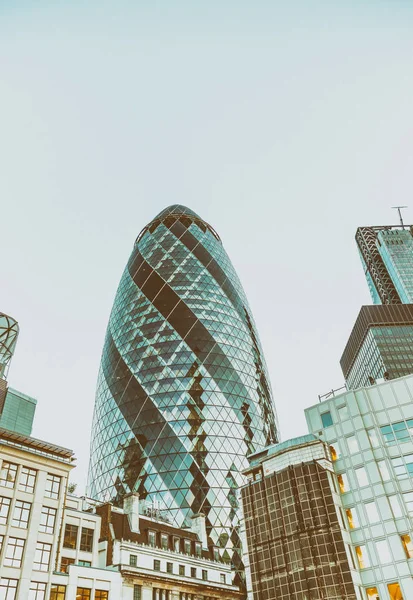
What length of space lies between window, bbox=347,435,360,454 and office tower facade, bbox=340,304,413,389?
8922 cm

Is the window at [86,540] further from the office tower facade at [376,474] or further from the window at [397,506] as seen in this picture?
the window at [397,506]

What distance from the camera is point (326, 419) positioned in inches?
1609

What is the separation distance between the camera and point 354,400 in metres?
39.4

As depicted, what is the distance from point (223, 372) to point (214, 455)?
13332 mm

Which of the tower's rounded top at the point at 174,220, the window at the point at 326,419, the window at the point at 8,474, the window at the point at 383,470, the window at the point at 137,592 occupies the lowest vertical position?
the window at the point at 137,592

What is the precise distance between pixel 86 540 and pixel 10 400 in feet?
130

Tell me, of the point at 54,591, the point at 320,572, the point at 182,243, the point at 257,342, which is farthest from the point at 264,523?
the point at 182,243

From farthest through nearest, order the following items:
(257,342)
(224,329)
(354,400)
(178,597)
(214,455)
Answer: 1. (257,342)
2. (224,329)
3. (214,455)
4. (178,597)
5. (354,400)

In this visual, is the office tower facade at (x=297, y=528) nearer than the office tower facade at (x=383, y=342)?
Yes

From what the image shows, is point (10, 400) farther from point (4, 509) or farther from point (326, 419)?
point (326, 419)

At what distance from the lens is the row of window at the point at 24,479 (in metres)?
35.3

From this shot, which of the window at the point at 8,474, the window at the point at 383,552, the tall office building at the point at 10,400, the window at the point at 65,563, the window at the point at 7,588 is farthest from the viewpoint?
the tall office building at the point at 10,400

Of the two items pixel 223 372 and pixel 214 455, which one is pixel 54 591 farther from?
pixel 223 372

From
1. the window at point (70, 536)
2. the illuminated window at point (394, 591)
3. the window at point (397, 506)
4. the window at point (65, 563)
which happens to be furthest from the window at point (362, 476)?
the window at point (65, 563)
